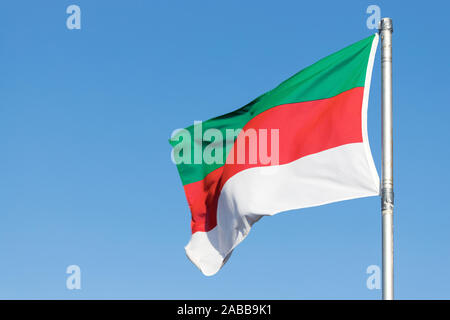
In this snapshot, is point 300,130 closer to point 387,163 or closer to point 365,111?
point 365,111

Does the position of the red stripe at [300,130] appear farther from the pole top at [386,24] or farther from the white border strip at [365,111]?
the pole top at [386,24]

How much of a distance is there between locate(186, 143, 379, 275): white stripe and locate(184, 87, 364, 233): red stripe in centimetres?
16

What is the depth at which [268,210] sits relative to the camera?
1633cm

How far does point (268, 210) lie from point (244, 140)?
79.8 inches

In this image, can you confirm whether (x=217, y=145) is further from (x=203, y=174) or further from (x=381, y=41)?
(x=381, y=41)

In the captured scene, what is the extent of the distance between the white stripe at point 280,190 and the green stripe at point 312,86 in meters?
1.17

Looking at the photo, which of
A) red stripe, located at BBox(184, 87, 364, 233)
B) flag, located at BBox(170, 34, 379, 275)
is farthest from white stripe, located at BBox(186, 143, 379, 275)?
red stripe, located at BBox(184, 87, 364, 233)

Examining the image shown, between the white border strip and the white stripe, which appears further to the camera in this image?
the white stripe

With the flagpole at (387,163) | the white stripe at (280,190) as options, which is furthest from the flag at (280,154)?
the flagpole at (387,163)

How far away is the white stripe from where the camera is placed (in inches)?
612

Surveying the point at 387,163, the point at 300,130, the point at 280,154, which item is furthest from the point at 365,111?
the point at 280,154

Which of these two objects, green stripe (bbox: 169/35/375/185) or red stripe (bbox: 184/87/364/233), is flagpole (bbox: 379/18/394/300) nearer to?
green stripe (bbox: 169/35/375/185)
